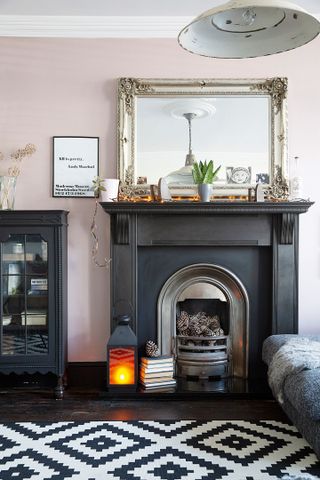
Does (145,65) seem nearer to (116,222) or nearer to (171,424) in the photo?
(116,222)

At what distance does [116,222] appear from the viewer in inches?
136

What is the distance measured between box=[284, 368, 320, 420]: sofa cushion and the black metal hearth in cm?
92

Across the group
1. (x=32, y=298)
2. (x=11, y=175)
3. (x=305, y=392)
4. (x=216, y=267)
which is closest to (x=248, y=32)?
(x=305, y=392)

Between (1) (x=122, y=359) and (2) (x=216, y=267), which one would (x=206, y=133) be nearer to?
(2) (x=216, y=267)

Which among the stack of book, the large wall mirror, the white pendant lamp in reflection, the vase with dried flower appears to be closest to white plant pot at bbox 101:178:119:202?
the large wall mirror

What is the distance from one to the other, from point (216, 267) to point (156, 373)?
89 centimetres

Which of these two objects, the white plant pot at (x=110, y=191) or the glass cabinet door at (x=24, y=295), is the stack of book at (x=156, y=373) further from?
the white plant pot at (x=110, y=191)

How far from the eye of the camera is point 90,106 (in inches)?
144

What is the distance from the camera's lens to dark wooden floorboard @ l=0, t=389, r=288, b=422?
298 centimetres

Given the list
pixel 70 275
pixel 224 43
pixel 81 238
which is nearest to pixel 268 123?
pixel 81 238

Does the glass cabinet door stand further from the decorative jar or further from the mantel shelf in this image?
the mantel shelf

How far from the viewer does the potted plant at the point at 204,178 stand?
3.42 m

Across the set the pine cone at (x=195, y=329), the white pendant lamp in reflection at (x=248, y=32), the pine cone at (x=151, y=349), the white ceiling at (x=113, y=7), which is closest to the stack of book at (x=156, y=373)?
the pine cone at (x=151, y=349)

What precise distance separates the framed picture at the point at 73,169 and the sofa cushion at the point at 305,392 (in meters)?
1.98
